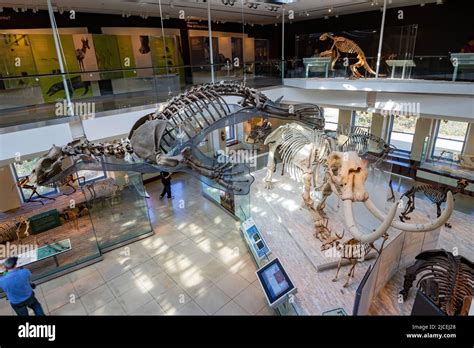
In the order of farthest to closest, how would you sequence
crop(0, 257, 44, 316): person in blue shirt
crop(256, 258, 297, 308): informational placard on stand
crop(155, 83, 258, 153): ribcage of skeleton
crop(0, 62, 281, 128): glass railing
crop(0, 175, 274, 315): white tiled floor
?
1. crop(0, 62, 281, 128): glass railing
2. crop(0, 175, 274, 315): white tiled floor
3. crop(155, 83, 258, 153): ribcage of skeleton
4. crop(256, 258, 297, 308): informational placard on stand
5. crop(0, 257, 44, 316): person in blue shirt

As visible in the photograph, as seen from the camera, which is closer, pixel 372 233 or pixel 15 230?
pixel 372 233

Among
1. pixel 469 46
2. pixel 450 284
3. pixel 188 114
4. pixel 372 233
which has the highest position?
pixel 469 46

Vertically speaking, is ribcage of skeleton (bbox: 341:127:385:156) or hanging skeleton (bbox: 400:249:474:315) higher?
ribcage of skeleton (bbox: 341:127:385:156)

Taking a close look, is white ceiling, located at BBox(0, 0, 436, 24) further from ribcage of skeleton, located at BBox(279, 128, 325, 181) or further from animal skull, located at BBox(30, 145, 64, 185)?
animal skull, located at BBox(30, 145, 64, 185)

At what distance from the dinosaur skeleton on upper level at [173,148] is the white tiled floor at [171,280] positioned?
2.09 metres

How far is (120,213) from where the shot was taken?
819 cm

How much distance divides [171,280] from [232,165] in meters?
2.85

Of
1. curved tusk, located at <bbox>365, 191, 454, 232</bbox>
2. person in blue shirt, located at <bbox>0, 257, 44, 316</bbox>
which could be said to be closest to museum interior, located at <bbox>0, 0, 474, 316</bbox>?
curved tusk, located at <bbox>365, 191, 454, 232</bbox>

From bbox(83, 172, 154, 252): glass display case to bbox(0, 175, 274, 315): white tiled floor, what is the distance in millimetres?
297

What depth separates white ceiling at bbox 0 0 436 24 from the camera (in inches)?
352

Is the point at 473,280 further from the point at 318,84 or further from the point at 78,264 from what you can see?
the point at 318,84

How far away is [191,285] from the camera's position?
19.6 ft

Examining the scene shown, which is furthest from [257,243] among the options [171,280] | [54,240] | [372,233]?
[54,240]

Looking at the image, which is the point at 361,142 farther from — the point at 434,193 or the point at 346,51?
the point at 346,51
